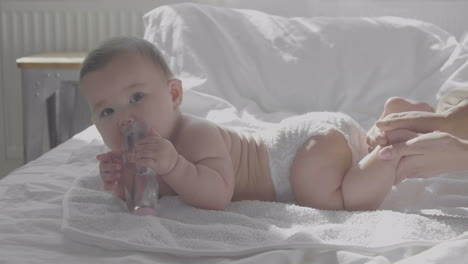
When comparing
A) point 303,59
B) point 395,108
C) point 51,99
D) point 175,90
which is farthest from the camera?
point 51,99

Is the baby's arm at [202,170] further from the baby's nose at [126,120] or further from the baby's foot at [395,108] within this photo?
the baby's foot at [395,108]

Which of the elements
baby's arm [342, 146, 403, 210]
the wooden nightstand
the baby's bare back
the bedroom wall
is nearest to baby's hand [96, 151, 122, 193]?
the baby's bare back

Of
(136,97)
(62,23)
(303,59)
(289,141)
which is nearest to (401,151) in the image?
(289,141)

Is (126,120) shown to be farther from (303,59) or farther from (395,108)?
(303,59)

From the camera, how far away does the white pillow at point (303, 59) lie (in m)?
2.03

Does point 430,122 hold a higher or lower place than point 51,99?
higher

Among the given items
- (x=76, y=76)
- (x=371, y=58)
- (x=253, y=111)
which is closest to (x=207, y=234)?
(x=253, y=111)

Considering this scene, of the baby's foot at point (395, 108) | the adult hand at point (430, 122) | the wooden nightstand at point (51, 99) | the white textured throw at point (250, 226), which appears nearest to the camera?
the white textured throw at point (250, 226)

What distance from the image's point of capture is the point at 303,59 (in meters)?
2.09

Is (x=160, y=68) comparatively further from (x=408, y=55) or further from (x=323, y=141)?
(x=408, y=55)

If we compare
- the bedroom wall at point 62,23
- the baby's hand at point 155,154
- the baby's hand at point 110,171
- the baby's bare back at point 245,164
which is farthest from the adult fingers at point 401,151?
the bedroom wall at point 62,23

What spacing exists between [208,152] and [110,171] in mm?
181

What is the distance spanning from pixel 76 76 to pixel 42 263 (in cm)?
150

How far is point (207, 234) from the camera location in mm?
1058
